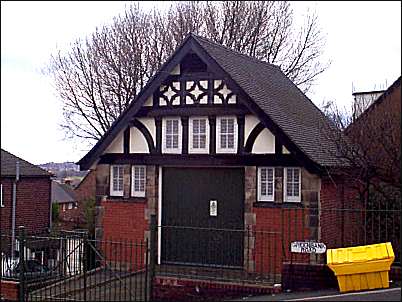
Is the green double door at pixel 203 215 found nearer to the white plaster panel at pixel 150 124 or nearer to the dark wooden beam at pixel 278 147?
the white plaster panel at pixel 150 124

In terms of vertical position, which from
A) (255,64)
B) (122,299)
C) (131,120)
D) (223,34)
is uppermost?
(223,34)

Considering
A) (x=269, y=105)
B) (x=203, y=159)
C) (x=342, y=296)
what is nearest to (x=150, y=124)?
(x=203, y=159)

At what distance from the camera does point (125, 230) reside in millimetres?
16406

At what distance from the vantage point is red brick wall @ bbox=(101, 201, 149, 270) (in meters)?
16.1

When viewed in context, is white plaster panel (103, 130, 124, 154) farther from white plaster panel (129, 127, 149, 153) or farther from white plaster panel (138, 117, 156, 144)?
white plaster panel (138, 117, 156, 144)

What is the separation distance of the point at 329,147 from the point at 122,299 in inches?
250

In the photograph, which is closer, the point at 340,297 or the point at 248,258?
the point at 340,297

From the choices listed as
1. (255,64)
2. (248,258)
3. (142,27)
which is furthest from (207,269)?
(142,27)

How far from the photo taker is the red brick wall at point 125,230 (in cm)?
1611

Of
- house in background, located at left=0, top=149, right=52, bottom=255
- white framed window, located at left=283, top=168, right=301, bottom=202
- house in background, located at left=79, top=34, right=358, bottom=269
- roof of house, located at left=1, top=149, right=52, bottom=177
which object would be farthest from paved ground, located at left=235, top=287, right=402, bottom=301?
roof of house, located at left=1, top=149, right=52, bottom=177

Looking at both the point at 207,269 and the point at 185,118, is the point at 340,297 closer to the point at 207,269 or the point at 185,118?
the point at 207,269

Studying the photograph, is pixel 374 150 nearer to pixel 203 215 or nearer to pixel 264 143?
pixel 264 143

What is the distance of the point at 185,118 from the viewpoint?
15.7m

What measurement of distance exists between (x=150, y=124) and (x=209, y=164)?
1.76 metres
